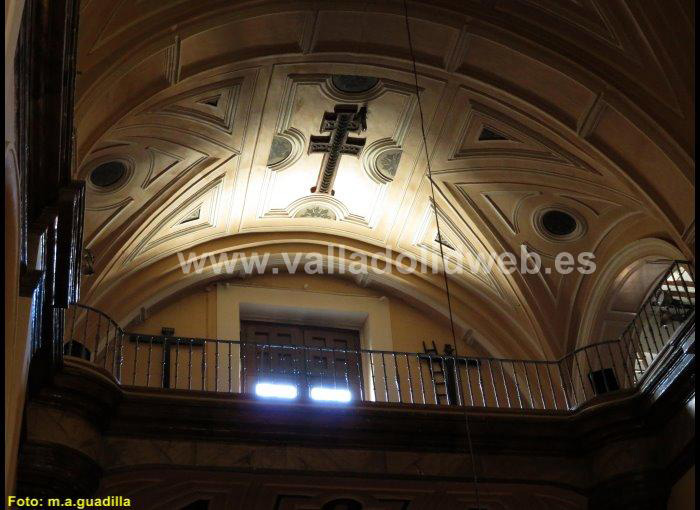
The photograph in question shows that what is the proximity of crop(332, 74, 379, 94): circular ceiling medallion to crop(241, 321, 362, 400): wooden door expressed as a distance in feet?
8.73

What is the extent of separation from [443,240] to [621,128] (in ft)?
9.71

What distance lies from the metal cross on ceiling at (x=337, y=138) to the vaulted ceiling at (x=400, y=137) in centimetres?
8

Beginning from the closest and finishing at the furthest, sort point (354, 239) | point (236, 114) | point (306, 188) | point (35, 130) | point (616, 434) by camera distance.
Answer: point (35, 130) < point (616, 434) < point (236, 114) < point (306, 188) < point (354, 239)

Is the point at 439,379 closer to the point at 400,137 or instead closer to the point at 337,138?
the point at 400,137

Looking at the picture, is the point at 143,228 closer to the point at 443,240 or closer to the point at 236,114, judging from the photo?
the point at 236,114

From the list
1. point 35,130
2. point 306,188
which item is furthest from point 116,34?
point 306,188

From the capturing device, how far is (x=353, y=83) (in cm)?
1061

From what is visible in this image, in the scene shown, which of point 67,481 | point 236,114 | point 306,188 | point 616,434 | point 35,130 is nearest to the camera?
point 35,130

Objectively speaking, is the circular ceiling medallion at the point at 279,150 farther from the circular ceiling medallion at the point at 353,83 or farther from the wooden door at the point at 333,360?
the wooden door at the point at 333,360

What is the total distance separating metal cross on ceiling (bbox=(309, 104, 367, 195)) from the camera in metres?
10.8

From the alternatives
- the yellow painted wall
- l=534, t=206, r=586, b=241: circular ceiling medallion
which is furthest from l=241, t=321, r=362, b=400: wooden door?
l=534, t=206, r=586, b=241: circular ceiling medallion

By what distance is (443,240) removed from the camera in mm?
12281

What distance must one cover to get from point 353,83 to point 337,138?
2.45 feet

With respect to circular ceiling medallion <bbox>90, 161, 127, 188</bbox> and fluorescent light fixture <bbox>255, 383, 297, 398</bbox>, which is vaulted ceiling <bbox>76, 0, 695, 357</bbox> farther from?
fluorescent light fixture <bbox>255, 383, 297, 398</bbox>
